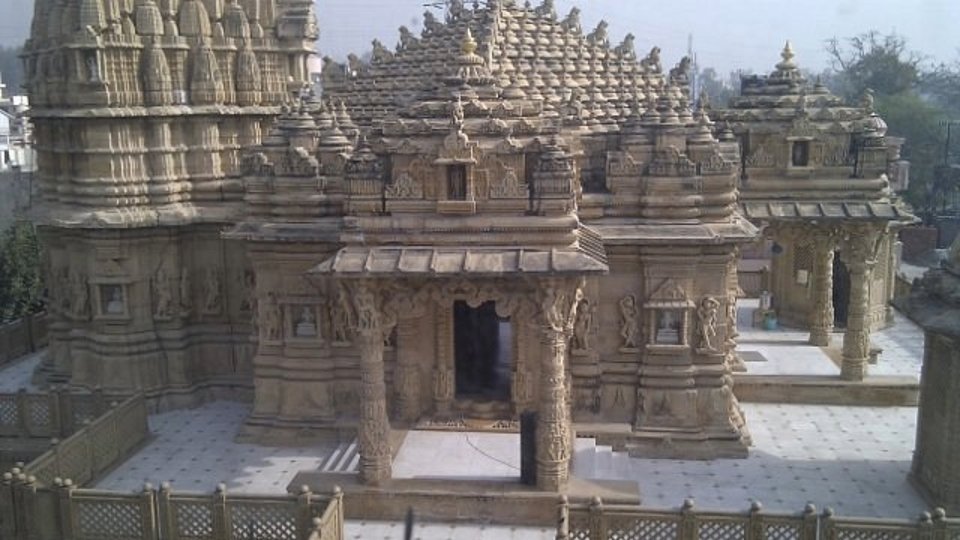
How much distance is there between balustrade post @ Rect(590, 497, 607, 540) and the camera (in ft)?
36.5

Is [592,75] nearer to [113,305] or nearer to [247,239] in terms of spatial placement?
[247,239]

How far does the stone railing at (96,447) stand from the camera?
12.9 meters

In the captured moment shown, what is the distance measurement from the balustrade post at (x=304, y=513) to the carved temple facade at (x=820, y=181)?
35.4 ft

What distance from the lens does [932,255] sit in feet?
114

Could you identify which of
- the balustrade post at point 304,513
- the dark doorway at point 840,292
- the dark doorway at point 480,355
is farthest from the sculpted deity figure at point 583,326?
the dark doorway at point 840,292

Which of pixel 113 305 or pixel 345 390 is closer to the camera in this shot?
pixel 345 390

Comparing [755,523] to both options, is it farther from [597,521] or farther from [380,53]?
[380,53]

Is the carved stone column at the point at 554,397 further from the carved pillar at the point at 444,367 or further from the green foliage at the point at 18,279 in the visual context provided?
the green foliage at the point at 18,279

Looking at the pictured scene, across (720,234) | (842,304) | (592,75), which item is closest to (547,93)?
(592,75)

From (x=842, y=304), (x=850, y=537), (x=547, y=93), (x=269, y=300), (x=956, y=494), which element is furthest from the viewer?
(x=842, y=304)

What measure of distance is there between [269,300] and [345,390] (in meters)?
2.02

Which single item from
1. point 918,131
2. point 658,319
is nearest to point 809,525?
point 658,319

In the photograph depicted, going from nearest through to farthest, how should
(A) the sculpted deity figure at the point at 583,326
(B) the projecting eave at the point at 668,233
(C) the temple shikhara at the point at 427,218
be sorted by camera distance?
(C) the temple shikhara at the point at 427,218
(B) the projecting eave at the point at 668,233
(A) the sculpted deity figure at the point at 583,326

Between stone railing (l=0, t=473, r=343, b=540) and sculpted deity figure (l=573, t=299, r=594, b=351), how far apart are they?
5.05 meters
